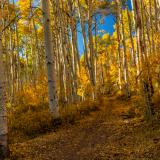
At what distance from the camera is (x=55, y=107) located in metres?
11.0

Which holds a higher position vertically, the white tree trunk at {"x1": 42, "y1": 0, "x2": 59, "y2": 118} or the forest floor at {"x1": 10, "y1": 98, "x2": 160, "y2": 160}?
the white tree trunk at {"x1": 42, "y1": 0, "x2": 59, "y2": 118}

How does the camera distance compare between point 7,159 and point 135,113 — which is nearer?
point 7,159

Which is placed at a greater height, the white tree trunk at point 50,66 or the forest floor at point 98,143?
the white tree trunk at point 50,66

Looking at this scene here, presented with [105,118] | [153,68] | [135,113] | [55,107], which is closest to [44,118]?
[55,107]

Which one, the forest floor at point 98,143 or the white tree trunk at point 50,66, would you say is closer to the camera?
A: the forest floor at point 98,143

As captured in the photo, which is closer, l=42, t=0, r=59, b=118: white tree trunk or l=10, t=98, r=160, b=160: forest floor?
l=10, t=98, r=160, b=160: forest floor

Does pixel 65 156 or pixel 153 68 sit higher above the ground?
pixel 153 68

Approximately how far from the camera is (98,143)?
8508 mm

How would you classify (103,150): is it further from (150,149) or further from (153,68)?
(153,68)

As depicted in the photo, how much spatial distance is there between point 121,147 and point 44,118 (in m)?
4.44

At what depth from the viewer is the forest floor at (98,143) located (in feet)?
23.4

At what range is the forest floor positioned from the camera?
7143 millimetres

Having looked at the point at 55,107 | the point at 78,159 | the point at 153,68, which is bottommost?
the point at 78,159

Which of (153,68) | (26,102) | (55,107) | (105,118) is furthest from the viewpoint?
(26,102)
